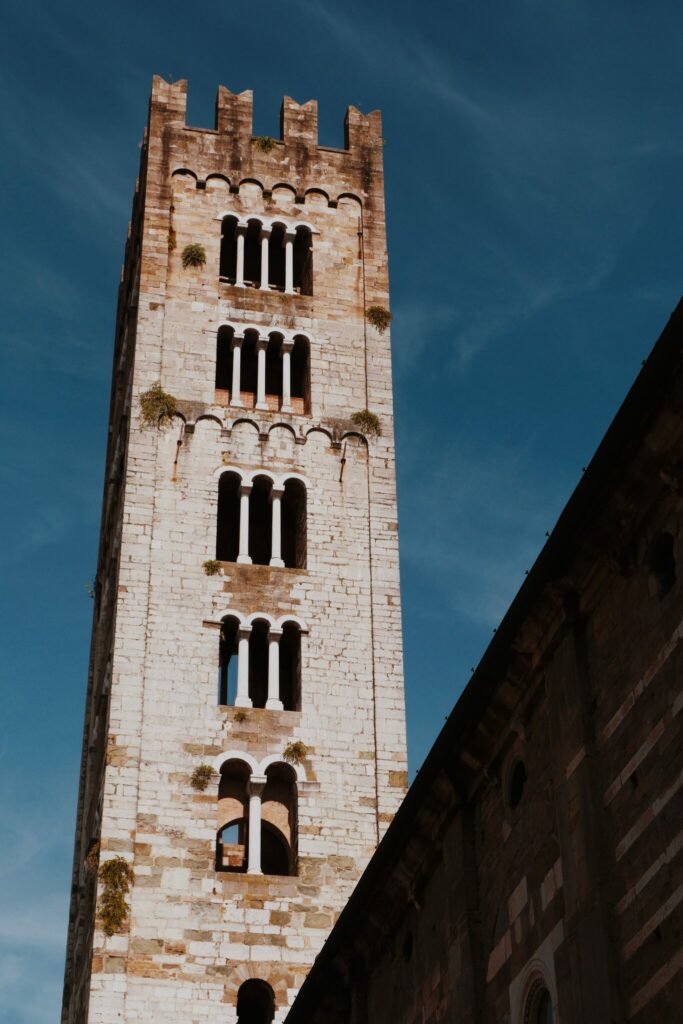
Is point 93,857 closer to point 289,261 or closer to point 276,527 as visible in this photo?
point 276,527

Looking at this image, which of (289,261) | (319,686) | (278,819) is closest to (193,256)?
(289,261)

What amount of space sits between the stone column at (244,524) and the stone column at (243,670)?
6.33 feet

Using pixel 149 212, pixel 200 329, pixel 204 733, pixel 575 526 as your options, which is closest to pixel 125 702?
pixel 204 733

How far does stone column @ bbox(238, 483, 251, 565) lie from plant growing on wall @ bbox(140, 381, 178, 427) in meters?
2.46

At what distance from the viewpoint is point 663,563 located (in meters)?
16.6

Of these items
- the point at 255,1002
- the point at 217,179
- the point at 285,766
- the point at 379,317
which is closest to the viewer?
the point at 255,1002

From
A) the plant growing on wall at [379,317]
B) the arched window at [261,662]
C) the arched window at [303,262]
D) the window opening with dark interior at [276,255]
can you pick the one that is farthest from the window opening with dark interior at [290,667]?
the window opening with dark interior at [276,255]

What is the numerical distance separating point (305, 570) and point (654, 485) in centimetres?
2219

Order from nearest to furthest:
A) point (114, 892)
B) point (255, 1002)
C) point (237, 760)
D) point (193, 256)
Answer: point (114, 892)
point (255, 1002)
point (237, 760)
point (193, 256)

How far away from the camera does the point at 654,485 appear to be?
16.6m

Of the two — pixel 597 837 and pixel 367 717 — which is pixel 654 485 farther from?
pixel 367 717

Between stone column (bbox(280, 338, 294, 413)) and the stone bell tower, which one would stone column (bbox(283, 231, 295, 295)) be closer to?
the stone bell tower

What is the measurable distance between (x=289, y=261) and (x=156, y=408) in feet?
20.8

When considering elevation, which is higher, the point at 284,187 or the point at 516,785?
the point at 284,187
